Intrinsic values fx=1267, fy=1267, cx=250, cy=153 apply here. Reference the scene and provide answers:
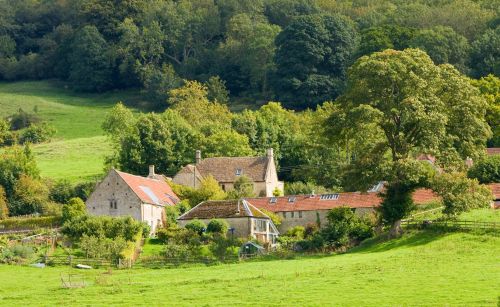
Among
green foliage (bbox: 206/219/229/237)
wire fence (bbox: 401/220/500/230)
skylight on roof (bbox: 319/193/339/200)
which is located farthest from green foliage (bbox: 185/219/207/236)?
wire fence (bbox: 401/220/500/230)

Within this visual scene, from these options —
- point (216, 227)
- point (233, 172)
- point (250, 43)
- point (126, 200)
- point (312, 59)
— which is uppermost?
point (250, 43)

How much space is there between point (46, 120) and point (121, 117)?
2909 centimetres

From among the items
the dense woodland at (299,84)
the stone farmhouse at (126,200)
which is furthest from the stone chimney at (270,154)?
the stone farmhouse at (126,200)

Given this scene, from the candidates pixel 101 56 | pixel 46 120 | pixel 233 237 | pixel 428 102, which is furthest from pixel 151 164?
pixel 101 56

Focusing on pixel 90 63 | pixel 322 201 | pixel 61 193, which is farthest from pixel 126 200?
pixel 90 63

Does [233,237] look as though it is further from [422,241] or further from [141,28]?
[141,28]

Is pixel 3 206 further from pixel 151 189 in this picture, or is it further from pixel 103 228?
pixel 103 228

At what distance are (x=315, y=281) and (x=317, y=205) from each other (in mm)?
28620

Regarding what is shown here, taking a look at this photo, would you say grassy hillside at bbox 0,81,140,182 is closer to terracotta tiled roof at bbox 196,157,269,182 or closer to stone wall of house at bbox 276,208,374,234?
terracotta tiled roof at bbox 196,157,269,182

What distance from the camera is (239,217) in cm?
9125

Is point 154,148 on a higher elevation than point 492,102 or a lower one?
lower

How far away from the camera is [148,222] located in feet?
308

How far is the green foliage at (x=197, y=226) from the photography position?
88750 millimetres

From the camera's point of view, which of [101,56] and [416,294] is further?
[101,56]
